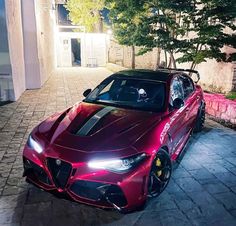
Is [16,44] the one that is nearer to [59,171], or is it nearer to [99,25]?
[59,171]

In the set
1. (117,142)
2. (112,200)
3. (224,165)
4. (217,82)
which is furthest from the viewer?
(217,82)

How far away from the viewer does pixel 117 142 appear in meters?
3.00

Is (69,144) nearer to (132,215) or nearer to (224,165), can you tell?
(132,215)

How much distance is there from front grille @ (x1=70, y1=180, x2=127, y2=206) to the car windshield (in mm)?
1469

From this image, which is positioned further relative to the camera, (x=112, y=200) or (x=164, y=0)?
(x=164, y=0)

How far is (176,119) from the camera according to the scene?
397cm

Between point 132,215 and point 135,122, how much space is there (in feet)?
3.67

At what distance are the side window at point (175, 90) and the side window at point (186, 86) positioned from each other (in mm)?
246

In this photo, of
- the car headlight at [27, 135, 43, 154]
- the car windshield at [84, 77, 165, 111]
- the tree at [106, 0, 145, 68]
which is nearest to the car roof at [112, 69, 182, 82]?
the car windshield at [84, 77, 165, 111]

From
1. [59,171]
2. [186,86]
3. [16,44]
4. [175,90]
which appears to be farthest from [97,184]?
[16,44]

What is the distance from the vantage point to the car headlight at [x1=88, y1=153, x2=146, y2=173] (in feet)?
9.03

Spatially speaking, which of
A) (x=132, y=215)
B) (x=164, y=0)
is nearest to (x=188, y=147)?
(x=132, y=215)

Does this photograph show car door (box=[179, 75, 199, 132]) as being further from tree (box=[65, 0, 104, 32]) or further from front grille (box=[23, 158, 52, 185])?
tree (box=[65, 0, 104, 32])

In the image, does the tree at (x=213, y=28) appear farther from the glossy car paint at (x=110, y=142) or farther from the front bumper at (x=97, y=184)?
the front bumper at (x=97, y=184)
